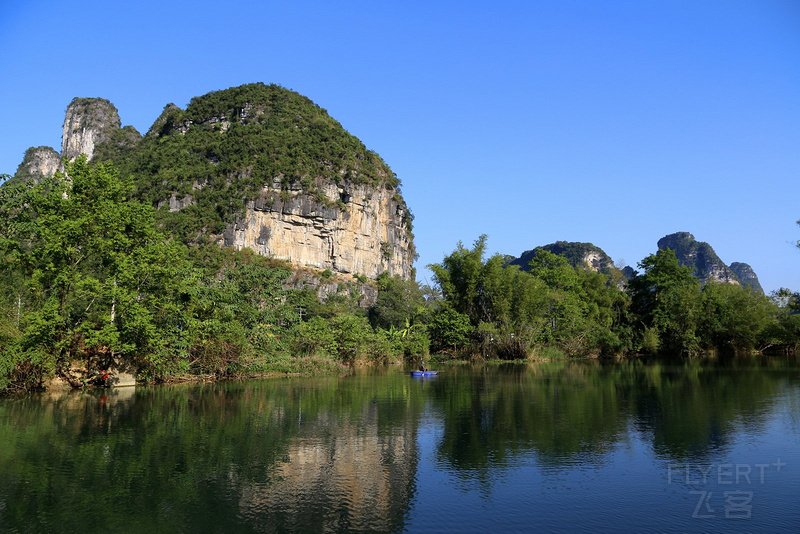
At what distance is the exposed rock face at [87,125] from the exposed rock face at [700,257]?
14579 cm

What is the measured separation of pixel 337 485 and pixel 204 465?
292 cm

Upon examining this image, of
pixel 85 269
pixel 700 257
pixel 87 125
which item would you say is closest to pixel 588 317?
pixel 85 269

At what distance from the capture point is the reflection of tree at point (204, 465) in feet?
27.2

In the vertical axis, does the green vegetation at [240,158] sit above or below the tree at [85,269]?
above

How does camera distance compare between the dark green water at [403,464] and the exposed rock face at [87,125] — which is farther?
the exposed rock face at [87,125]

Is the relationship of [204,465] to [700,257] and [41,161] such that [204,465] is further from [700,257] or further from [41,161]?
[700,257]

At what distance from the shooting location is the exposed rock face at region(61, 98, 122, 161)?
131750 millimetres

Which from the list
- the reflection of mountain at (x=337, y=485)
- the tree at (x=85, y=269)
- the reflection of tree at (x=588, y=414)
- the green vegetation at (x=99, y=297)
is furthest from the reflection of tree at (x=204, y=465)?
the tree at (x=85, y=269)

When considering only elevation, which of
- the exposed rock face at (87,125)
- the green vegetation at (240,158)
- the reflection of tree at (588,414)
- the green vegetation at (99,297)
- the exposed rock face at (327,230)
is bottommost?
the reflection of tree at (588,414)

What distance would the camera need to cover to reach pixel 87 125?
13250cm

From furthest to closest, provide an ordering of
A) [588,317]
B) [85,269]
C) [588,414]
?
[588,317]
[85,269]
[588,414]

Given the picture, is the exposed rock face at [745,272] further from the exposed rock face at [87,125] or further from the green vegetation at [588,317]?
the exposed rock face at [87,125]

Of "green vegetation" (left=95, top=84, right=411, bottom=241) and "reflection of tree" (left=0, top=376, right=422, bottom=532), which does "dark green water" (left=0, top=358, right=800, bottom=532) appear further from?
"green vegetation" (left=95, top=84, right=411, bottom=241)

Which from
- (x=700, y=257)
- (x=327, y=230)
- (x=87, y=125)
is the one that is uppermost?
(x=87, y=125)
